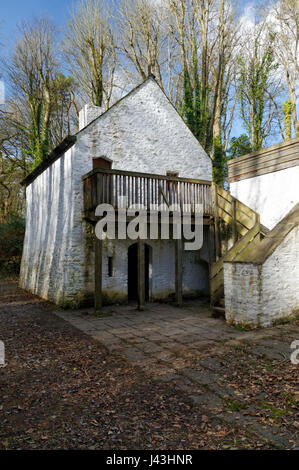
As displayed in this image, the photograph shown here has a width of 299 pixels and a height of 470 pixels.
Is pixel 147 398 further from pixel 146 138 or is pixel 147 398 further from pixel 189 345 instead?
pixel 146 138

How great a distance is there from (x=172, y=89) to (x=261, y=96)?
6.07 m

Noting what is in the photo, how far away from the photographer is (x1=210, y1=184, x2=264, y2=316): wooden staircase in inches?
322

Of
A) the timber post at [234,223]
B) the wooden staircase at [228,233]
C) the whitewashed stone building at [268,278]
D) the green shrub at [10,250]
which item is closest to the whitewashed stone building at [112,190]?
the wooden staircase at [228,233]

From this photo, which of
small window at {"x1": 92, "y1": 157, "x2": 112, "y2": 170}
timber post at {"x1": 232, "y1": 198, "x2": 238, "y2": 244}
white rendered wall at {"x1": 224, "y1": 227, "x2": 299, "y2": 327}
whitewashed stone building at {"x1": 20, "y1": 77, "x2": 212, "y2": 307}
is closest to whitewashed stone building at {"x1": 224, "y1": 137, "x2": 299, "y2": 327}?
white rendered wall at {"x1": 224, "y1": 227, "x2": 299, "y2": 327}

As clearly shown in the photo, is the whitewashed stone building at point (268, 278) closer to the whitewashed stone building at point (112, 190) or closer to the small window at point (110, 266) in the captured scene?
the whitewashed stone building at point (112, 190)

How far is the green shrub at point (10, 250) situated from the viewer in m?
19.1

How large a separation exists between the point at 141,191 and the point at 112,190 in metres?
0.90

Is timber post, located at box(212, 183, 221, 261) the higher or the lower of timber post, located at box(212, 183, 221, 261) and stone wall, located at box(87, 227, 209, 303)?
the higher

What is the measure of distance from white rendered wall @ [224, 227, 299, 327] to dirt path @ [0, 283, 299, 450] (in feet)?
2.70

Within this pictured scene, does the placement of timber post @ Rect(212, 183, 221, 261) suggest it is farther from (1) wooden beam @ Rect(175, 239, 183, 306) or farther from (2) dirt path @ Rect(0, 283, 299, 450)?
(2) dirt path @ Rect(0, 283, 299, 450)

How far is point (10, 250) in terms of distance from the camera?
760 inches

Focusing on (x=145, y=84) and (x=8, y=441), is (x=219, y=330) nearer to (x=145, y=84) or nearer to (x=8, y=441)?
(x=8, y=441)

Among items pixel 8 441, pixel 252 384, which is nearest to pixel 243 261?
pixel 252 384
